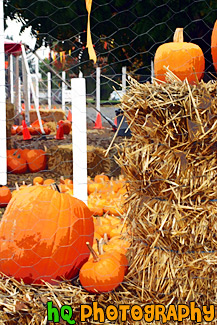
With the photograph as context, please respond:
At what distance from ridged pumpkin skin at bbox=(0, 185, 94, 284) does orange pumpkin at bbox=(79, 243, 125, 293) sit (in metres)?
0.16

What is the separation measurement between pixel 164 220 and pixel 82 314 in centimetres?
56

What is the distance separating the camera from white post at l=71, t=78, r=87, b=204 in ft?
8.16

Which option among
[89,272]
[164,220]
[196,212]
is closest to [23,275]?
[89,272]

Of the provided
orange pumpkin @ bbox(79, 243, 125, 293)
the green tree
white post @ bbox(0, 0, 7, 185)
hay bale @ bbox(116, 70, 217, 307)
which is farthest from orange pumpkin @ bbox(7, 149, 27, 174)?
hay bale @ bbox(116, 70, 217, 307)

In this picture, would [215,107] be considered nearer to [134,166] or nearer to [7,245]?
[134,166]

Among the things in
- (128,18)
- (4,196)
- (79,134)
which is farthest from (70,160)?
(79,134)

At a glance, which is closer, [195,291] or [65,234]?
[195,291]

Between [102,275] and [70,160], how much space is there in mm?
2976

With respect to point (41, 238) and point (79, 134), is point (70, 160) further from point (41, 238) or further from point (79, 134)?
point (41, 238)

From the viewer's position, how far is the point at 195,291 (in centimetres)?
178

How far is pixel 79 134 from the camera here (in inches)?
99.3

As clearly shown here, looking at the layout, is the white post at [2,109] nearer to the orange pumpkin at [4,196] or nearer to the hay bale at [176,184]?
the orange pumpkin at [4,196]

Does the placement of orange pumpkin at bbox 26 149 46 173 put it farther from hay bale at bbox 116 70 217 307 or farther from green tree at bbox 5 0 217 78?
hay bale at bbox 116 70 217 307

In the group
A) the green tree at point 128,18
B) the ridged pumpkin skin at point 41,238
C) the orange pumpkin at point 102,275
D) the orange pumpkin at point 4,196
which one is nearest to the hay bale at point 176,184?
the orange pumpkin at point 102,275
